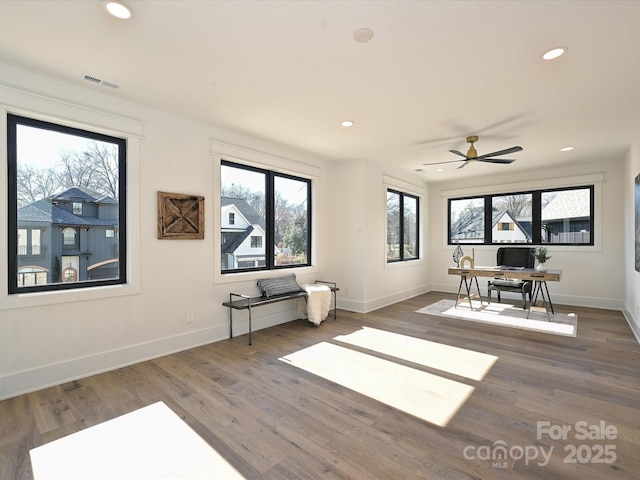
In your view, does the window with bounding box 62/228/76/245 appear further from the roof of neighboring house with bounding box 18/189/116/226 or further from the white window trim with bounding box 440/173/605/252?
the white window trim with bounding box 440/173/605/252

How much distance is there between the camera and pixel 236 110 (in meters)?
3.42

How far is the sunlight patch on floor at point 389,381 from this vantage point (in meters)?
2.36

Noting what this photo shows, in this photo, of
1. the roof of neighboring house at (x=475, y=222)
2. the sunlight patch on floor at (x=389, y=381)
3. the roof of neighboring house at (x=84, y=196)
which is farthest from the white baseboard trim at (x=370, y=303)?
the roof of neighboring house at (x=84, y=196)

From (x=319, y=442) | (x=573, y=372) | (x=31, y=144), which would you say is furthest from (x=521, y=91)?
(x=31, y=144)

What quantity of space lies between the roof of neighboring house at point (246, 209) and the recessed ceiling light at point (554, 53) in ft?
11.4

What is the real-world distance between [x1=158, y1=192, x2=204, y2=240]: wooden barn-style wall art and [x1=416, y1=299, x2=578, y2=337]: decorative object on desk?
3.79m

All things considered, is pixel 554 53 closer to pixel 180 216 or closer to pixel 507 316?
pixel 180 216

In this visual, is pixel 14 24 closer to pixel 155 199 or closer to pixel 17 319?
pixel 155 199

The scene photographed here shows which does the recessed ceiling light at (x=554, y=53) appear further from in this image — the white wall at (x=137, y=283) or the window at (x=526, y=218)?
the window at (x=526, y=218)

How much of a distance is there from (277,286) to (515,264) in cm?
427

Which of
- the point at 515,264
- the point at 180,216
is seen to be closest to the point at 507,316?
the point at 515,264

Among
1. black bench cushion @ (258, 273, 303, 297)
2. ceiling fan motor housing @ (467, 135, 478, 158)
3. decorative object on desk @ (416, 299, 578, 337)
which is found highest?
ceiling fan motor housing @ (467, 135, 478, 158)

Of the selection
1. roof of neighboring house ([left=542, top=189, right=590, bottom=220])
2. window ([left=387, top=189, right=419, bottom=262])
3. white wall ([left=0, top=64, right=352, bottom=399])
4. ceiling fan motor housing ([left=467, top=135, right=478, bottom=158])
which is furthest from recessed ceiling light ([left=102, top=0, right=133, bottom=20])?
roof of neighboring house ([left=542, top=189, right=590, bottom=220])

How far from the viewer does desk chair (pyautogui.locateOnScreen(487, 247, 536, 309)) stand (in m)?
5.28
